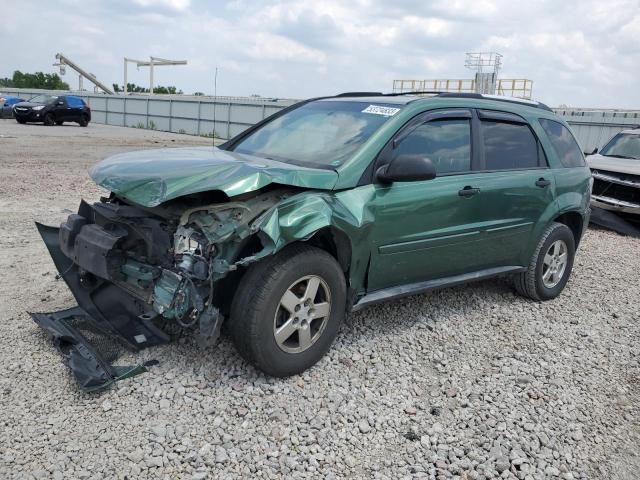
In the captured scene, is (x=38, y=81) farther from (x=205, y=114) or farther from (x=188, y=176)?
(x=188, y=176)

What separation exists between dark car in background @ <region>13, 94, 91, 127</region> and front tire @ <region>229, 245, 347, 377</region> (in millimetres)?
27588

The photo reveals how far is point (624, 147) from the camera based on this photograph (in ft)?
34.5

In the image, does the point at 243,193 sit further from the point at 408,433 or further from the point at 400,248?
the point at 408,433

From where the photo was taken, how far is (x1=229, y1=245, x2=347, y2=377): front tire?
10.9ft

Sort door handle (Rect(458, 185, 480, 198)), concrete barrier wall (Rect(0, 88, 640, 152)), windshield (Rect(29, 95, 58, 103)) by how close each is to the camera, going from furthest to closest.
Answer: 1. windshield (Rect(29, 95, 58, 103))
2. concrete barrier wall (Rect(0, 88, 640, 152))
3. door handle (Rect(458, 185, 480, 198))

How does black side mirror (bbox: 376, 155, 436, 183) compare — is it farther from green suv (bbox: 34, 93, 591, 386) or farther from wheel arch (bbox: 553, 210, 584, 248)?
wheel arch (bbox: 553, 210, 584, 248)

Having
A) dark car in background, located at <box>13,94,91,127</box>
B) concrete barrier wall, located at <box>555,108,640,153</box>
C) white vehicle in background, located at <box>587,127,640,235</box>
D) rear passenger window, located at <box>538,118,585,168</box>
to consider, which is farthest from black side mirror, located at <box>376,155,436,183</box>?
dark car in background, located at <box>13,94,91,127</box>

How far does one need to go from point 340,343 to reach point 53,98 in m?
28.2

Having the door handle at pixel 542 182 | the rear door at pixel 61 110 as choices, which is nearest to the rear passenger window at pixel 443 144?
the door handle at pixel 542 182

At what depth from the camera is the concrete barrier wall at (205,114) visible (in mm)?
19656

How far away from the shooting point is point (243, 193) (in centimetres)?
336

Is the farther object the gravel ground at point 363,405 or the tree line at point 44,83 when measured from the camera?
the tree line at point 44,83

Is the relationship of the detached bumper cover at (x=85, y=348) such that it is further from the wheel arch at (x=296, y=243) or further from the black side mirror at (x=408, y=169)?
the black side mirror at (x=408, y=169)

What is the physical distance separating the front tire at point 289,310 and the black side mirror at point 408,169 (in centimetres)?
71
